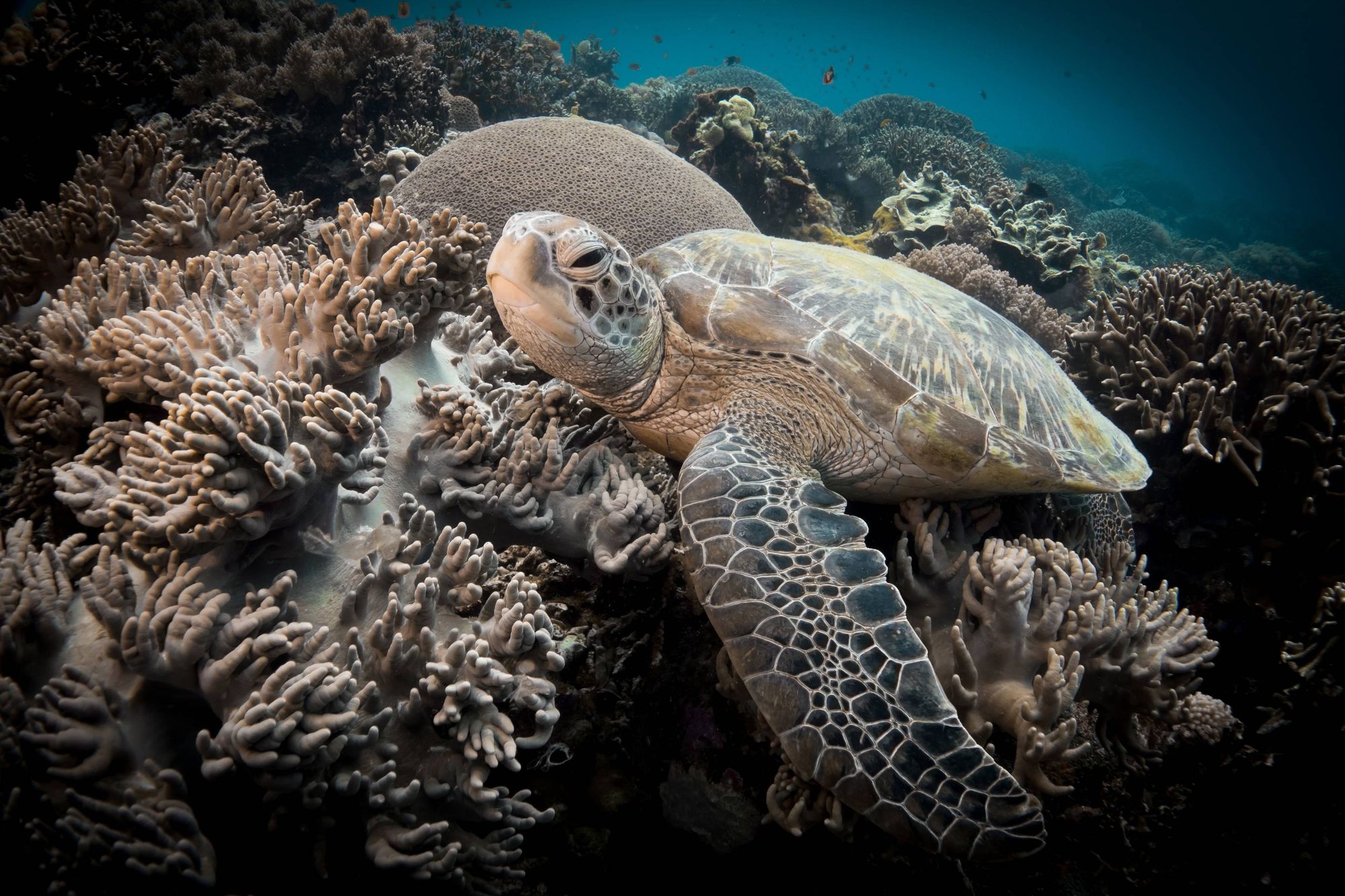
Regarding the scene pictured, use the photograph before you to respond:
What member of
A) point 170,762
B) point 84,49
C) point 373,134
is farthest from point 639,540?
point 84,49

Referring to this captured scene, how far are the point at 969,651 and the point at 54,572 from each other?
257cm

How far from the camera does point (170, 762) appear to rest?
3.99 ft

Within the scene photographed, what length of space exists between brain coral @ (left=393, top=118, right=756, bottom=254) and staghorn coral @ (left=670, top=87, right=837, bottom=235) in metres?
2.40

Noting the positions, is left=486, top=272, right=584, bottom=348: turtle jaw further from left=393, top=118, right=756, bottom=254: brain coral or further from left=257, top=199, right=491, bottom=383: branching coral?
left=393, top=118, right=756, bottom=254: brain coral

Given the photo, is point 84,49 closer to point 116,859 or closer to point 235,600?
point 235,600

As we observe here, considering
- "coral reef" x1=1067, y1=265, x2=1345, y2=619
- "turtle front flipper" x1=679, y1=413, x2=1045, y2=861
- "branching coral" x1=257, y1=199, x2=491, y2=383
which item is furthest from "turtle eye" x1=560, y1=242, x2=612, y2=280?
"coral reef" x1=1067, y1=265, x2=1345, y2=619

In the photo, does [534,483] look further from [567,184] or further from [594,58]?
[594,58]

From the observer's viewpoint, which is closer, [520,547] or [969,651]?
[969,651]

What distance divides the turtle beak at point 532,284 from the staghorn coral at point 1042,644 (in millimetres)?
1550

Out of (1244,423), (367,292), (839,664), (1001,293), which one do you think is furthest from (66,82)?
(1244,423)

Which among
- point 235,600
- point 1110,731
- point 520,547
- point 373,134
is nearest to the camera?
point 235,600

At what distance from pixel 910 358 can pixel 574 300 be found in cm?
150

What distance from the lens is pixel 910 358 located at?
240 cm

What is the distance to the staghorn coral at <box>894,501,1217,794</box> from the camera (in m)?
1.66
